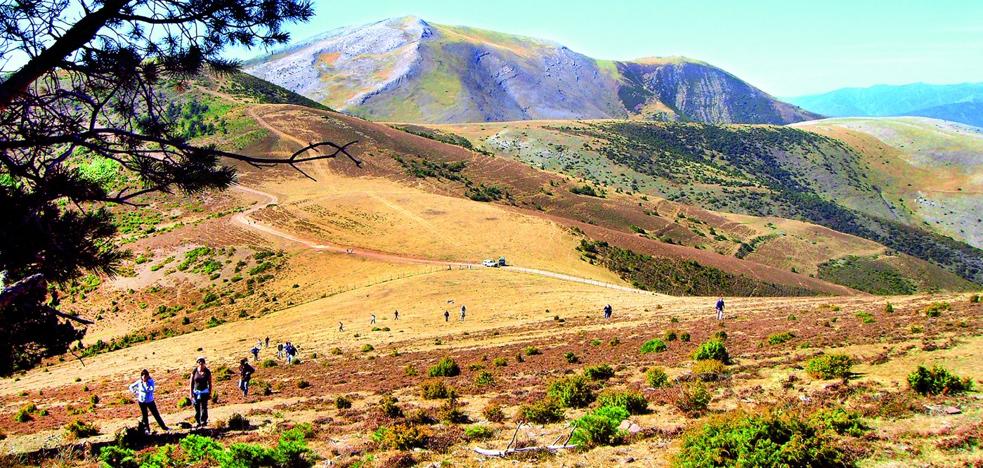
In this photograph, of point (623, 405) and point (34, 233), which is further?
point (623, 405)

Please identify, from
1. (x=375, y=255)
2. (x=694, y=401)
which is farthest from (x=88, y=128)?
(x=375, y=255)

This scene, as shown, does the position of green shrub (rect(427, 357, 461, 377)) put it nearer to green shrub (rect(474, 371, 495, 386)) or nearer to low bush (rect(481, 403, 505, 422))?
green shrub (rect(474, 371, 495, 386))

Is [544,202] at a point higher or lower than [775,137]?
lower

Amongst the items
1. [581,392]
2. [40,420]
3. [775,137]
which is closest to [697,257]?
[581,392]

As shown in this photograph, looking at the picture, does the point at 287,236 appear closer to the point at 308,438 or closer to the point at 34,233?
the point at 308,438

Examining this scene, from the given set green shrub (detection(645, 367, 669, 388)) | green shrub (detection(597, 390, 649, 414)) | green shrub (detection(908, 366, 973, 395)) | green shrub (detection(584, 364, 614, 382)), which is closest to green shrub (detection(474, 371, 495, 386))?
green shrub (detection(584, 364, 614, 382))

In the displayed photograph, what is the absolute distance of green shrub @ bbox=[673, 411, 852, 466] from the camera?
7.10 meters

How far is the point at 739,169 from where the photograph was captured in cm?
15975

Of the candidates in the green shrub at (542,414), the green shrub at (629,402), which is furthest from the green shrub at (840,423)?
the green shrub at (542,414)

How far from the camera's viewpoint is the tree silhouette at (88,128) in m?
6.84

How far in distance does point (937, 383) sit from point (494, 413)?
837 cm

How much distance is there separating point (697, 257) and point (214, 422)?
64858 millimetres

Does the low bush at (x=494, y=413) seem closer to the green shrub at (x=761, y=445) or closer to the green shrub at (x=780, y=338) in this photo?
the green shrub at (x=761, y=445)

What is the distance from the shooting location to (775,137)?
592ft
